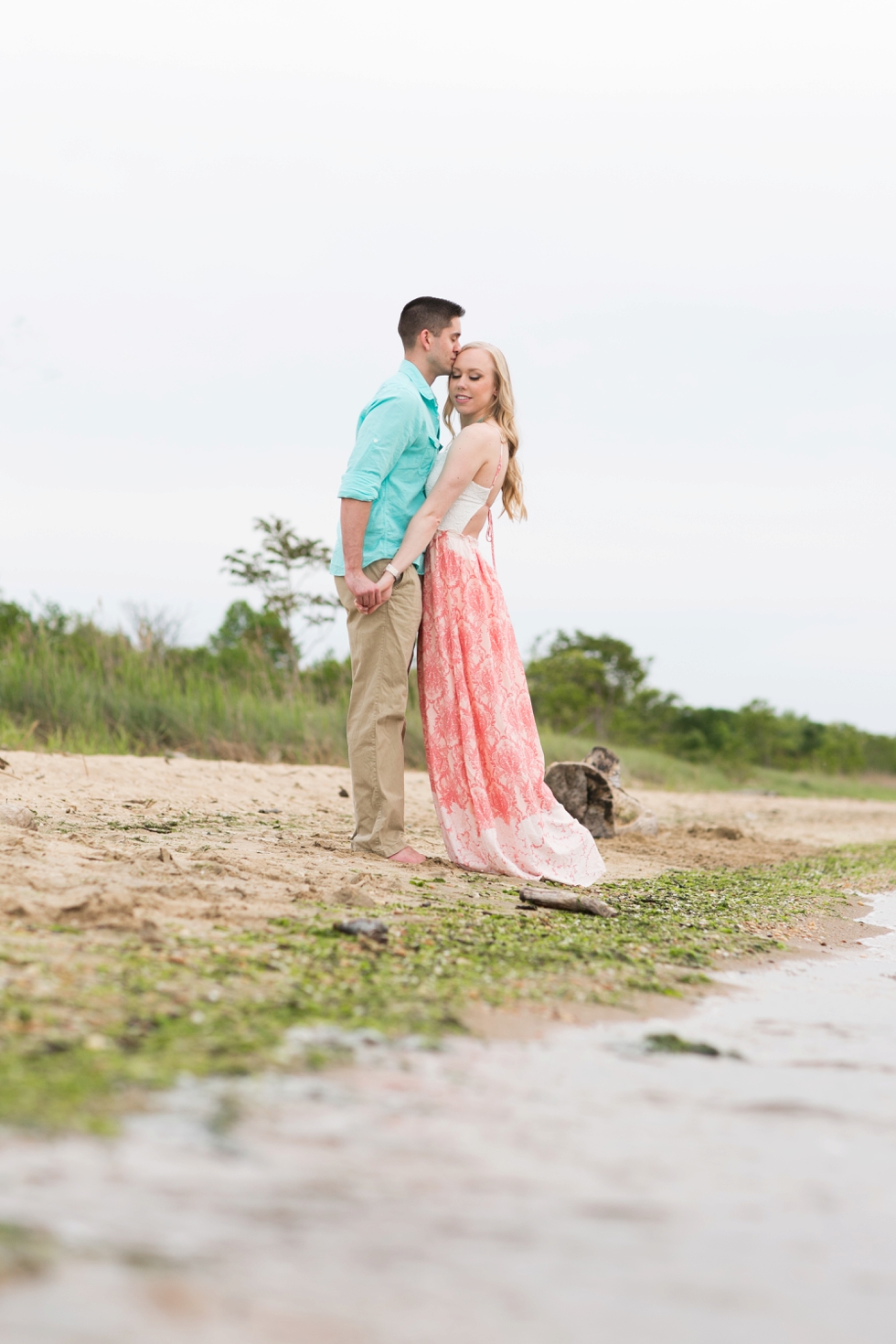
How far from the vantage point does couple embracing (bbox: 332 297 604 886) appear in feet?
14.6

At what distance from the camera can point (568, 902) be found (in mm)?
3686

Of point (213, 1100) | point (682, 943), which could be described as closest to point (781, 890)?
point (682, 943)

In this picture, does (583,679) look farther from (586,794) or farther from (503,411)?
(503,411)

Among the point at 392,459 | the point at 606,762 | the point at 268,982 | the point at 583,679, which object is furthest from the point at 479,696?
the point at 583,679

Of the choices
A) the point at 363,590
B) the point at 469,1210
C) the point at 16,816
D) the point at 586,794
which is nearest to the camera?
the point at 469,1210

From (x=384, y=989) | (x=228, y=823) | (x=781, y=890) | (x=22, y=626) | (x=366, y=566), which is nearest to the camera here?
(x=384, y=989)

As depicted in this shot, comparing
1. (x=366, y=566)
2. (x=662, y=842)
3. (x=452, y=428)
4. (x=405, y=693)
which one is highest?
(x=452, y=428)

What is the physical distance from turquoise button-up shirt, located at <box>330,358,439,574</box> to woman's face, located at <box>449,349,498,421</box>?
11 centimetres

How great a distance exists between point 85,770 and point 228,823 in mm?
1696

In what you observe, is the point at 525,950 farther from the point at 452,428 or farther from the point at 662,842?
the point at 662,842

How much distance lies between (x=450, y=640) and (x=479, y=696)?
0.85ft

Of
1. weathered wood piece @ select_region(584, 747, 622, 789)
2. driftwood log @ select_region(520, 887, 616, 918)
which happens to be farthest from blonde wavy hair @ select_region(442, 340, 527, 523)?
weathered wood piece @ select_region(584, 747, 622, 789)

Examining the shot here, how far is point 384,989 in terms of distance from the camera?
2.28 meters

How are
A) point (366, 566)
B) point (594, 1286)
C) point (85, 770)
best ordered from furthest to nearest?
point (85, 770), point (366, 566), point (594, 1286)
